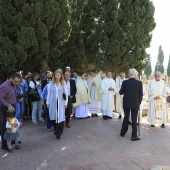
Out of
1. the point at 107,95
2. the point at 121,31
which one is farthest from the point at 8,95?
the point at 121,31

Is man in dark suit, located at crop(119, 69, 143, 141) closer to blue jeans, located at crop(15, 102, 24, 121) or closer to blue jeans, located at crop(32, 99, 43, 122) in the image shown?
blue jeans, located at crop(15, 102, 24, 121)

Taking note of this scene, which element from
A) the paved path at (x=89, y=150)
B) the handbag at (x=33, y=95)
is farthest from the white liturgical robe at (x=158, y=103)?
the handbag at (x=33, y=95)

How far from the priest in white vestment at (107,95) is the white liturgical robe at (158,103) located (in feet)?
5.77

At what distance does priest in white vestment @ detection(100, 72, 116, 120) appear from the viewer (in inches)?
368

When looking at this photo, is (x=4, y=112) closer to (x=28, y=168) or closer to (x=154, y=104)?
(x=28, y=168)

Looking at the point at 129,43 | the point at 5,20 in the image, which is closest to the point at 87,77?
the point at 129,43

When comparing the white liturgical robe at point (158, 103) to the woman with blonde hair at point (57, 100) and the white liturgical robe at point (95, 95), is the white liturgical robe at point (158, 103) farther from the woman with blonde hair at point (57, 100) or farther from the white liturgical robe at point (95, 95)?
the woman with blonde hair at point (57, 100)

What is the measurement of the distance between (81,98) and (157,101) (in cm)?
293

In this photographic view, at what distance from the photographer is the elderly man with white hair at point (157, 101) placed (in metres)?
7.90

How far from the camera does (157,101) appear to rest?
26.3ft

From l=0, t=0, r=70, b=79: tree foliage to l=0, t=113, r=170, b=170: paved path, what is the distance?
2.85 meters

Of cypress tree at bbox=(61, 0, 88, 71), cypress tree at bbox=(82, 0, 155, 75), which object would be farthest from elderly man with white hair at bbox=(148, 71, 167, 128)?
cypress tree at bbox=(61, 0, 88, 71)

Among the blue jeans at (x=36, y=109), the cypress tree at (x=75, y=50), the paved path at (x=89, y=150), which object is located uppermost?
the cypress tree at (x=75, y=50)

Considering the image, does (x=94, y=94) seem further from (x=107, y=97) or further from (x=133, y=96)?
(x=133, y=96)
